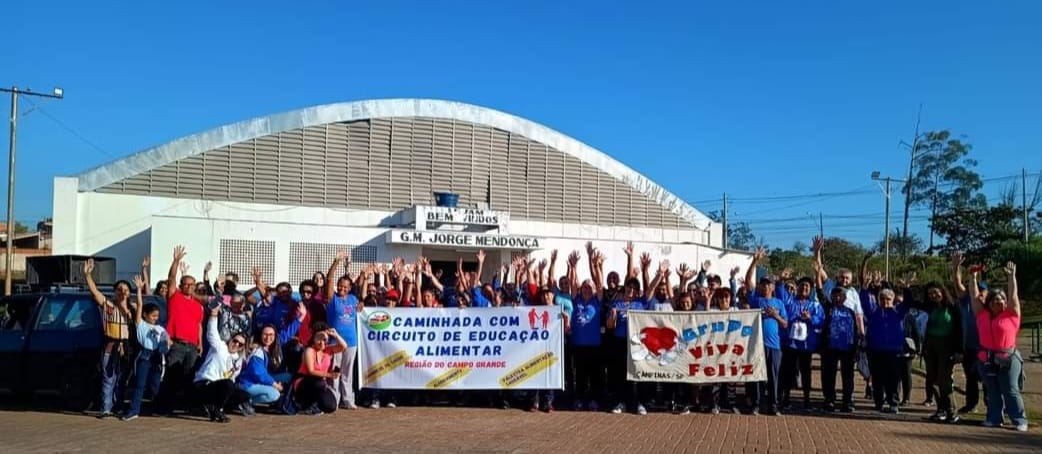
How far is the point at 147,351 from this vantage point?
1005cm

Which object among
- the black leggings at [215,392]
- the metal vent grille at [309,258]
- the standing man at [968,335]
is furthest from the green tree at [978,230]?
the black leggings at [215,392]

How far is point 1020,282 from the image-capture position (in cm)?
4091

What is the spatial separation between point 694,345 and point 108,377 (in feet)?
23.5

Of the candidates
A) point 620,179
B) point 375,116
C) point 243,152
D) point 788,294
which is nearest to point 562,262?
point 620,179

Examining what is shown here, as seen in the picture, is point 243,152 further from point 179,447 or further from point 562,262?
point 179,447

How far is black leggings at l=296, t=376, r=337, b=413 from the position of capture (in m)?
10.3

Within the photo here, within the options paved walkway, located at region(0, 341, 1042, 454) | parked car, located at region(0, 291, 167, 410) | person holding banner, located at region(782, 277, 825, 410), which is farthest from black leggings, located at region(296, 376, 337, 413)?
person holding banner, located at region(782, 277, 825, 410)

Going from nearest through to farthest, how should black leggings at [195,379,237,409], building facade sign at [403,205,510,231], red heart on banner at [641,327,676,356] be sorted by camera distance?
black leggings at [195,379,237,409]
red heart on banner at [641,327,676,356]
building facade sign at [403,205,510,231]

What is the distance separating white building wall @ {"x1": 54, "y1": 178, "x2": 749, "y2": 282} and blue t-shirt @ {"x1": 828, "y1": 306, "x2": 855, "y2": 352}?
2132 cm

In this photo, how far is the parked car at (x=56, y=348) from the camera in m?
10.4

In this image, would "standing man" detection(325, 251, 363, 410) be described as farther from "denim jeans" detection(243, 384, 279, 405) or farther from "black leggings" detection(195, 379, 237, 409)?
"black leggings" detection(195, 379, 237, 409)

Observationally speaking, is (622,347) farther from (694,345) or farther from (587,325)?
(694,345)

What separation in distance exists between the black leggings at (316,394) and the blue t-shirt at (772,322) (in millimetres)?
5481

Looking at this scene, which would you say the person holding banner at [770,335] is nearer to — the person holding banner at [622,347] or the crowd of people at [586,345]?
the crowd of people at [586,345]
